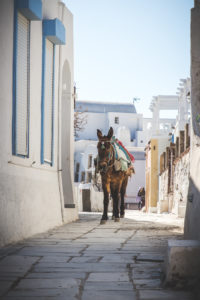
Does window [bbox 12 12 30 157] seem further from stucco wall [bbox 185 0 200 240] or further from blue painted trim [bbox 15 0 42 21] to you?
stucco wall [bbox 185 0 200 240]

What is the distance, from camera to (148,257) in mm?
4648

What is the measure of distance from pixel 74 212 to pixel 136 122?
1886 inches

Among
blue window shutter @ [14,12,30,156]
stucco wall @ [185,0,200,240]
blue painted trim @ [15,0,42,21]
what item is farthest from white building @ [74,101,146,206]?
stucco wall @ [185,0,200,240]

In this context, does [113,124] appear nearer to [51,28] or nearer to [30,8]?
[51,28]

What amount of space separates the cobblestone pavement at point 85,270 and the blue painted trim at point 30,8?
323 centimetres

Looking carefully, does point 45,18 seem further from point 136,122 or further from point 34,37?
point 136,122

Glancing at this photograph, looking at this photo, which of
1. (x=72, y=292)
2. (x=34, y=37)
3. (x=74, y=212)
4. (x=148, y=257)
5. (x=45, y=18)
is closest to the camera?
(x=72, y=292)

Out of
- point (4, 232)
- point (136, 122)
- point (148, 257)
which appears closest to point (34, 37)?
point (4, 232)

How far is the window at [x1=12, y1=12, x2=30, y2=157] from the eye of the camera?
6.19 meters

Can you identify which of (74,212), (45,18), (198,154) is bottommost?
(74,212)

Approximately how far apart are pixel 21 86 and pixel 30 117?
613 millimetres

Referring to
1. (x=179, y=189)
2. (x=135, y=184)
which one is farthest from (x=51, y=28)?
(x=135, y=184)

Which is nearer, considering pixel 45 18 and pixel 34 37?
pixel 34 37

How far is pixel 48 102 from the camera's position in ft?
27.8
